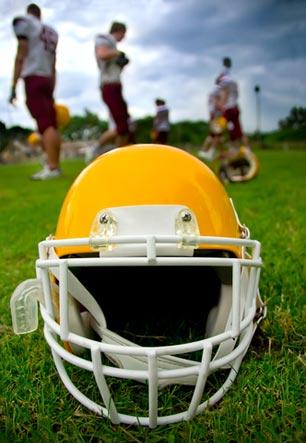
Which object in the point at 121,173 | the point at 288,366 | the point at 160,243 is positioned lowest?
the point at 288,366

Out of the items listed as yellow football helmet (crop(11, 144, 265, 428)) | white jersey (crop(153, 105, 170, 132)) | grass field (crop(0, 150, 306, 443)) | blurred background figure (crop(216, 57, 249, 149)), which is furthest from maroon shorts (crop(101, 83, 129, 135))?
white jersey (crop(153, 105, 170, 132))

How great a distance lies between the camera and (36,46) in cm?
376

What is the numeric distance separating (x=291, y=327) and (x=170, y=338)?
29 cm

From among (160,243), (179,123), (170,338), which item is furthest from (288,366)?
(179,123)

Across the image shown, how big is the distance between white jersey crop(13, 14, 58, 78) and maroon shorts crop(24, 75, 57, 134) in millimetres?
59

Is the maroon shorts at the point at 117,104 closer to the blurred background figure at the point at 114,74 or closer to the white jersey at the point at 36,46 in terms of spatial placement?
the blurred background figure at the point at 114,74

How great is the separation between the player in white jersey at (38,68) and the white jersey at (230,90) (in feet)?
6.58

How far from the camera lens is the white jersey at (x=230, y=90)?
193 inches

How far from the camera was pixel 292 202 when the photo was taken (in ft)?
9.05

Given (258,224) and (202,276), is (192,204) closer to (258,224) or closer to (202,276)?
(202,276)

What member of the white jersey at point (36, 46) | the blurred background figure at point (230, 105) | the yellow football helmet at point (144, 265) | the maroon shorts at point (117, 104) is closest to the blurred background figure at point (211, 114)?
the blurred background figure at point (230, 105)

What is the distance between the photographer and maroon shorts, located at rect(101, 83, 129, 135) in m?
4.12

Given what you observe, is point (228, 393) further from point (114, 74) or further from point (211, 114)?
point (211, 114)

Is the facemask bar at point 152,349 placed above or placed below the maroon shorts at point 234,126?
below
